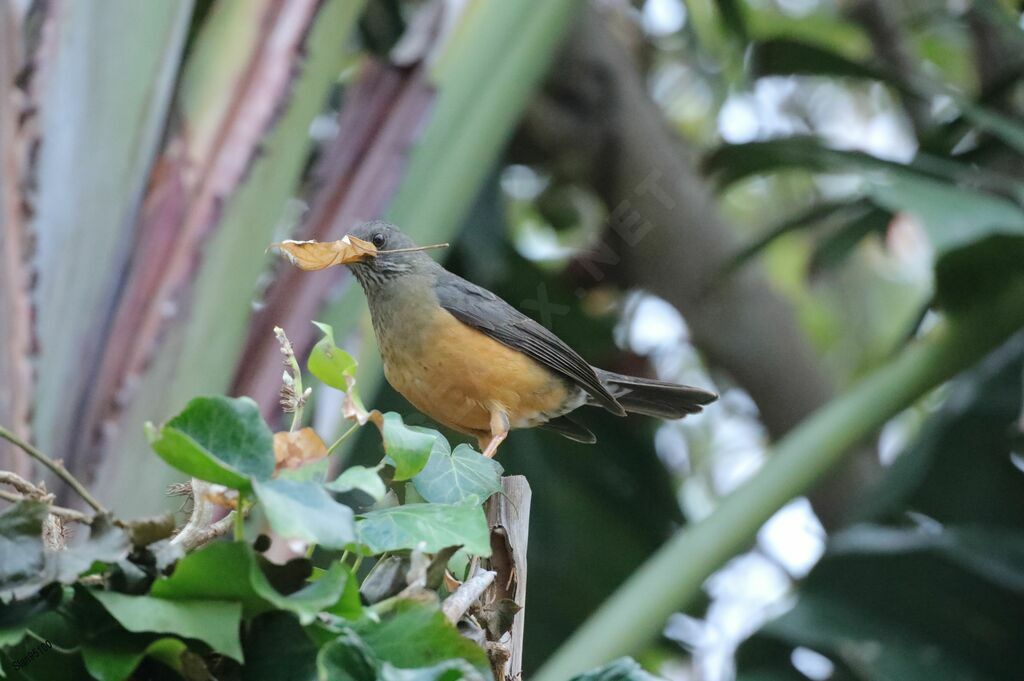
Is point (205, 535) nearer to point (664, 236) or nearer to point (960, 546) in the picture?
point (960, 546)

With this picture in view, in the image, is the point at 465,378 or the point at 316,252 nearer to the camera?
the point at 316,252

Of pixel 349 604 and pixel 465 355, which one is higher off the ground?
pixel 349 604

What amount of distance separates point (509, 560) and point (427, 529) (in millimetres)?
237

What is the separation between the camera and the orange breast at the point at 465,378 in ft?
8.09

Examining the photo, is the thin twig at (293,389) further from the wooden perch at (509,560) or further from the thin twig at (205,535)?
the wooden perch at (509,560)

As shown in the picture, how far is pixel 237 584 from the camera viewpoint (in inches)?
44.9

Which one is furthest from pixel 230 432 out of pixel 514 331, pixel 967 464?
pixel 967 464

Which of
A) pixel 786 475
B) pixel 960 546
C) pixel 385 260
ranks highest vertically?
pixel 385 260

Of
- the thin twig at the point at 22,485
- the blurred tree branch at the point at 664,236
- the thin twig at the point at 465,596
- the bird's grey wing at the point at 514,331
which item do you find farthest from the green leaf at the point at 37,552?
the blurred tree branch at the point at 664,236

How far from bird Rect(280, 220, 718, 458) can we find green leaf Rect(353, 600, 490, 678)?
1191 millimetres

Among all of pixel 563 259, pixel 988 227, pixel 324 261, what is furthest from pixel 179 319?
pixel 563 259

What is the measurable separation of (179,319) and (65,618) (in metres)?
1.67

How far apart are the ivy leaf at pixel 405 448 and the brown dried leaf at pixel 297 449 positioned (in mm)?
75

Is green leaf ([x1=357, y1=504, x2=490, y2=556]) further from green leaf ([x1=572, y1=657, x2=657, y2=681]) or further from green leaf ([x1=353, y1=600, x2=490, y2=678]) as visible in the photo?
green leaf ([x1=572, y1=657, x2=657, y2=681])
